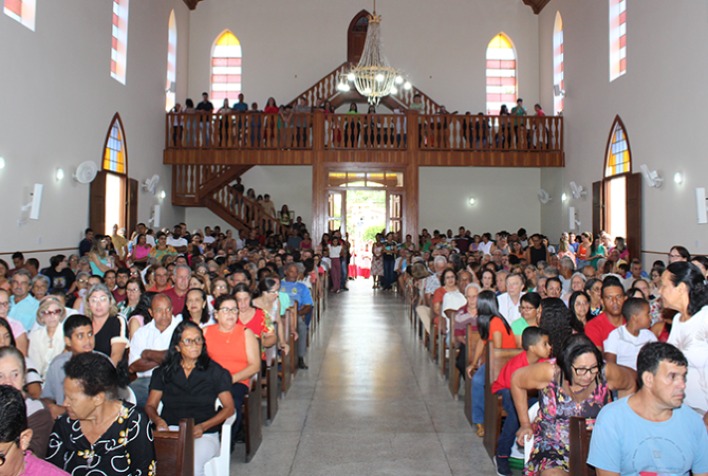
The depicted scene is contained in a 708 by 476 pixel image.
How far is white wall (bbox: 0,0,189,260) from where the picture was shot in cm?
952

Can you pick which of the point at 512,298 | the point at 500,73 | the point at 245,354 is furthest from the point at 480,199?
the point at 245,354

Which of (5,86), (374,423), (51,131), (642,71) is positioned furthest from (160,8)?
(374,423)

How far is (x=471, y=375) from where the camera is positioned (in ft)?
18.1

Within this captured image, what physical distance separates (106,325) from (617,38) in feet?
39.6

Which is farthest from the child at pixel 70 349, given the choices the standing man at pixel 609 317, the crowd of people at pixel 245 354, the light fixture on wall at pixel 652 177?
the light fixture on wall at pixel 652 177

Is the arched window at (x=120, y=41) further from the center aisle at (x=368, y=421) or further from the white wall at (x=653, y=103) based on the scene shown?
the white wall at (x=653, y=103)

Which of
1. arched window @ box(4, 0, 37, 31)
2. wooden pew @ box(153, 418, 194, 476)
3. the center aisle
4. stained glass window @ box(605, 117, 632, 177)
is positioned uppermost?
arched window @ box(4, 0, 37, 31)

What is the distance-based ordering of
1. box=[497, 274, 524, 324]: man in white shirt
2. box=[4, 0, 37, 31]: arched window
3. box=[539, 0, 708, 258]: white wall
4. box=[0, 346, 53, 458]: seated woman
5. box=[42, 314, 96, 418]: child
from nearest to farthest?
box=[0, 346, 53, 458]: seated woman
box=[42, 314, 96, 418]: child
box=[497, 274, 524, 324]: man in white shirt
box=[4, 0, 37, 31]: arched window
box=[539, 0, 708, 258]: white wall

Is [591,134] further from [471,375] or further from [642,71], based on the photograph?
[471,375]

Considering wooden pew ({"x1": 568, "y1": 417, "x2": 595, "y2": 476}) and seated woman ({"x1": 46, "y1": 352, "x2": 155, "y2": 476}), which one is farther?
wooden pew ({"x1": 568, "y1": 417, "x2": 595, "y2": 476})

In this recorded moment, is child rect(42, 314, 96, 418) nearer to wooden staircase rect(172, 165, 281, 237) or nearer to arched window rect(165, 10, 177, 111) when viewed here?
wooden staircase rect(172, 165, 281, 237)

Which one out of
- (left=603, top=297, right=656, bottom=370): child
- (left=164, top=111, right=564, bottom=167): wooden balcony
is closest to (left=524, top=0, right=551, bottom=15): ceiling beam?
(left=164, top=111, right=564, bottom=167): wooden balcony

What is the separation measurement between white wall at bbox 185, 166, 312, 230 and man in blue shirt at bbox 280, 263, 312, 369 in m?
10.7

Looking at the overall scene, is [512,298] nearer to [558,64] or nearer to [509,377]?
[509,377]
